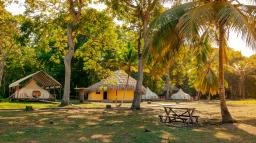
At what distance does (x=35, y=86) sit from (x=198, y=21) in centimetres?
3526

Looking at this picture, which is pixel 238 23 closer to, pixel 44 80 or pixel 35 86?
pixel 44 80

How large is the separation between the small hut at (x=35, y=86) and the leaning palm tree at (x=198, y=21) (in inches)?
1143

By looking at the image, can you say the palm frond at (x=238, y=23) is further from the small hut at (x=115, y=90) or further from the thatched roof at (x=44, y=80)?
the small hut at (x=115, y=90)

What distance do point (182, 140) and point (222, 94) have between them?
266 inches

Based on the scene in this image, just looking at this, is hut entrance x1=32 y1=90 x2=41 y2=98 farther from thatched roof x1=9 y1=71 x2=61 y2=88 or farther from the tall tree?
the tall tree

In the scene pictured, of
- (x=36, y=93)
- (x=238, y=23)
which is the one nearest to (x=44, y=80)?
(x=36, y=93)

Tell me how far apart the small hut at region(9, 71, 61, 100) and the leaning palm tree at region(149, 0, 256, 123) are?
2903 centimetres

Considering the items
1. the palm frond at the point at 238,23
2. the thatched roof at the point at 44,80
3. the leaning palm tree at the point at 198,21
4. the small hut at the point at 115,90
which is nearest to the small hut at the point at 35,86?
the thatched roof at the point at 44,80

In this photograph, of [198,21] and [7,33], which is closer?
[198,21]

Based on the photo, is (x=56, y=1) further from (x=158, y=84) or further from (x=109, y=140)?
(x=158, y=84)

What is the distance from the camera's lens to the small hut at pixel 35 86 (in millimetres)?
42656

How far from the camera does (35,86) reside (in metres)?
45.6

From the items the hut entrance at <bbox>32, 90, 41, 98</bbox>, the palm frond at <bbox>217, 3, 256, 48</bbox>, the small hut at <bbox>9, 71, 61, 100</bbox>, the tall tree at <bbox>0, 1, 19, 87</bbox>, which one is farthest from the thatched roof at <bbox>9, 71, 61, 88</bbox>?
the palm frond at <bbox>217, 3, 256, 48</bbox>

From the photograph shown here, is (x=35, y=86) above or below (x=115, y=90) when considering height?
above
